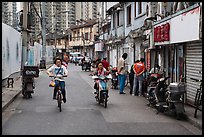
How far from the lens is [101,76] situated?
481 inches

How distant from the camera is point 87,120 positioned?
9.22 m

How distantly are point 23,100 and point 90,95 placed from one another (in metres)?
3.06

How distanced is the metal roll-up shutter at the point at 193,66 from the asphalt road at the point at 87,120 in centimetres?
145

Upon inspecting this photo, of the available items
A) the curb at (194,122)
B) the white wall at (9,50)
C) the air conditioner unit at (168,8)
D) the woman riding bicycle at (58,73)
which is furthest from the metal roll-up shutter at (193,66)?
the white wall at (9,50)

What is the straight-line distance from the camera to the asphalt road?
26.0ft

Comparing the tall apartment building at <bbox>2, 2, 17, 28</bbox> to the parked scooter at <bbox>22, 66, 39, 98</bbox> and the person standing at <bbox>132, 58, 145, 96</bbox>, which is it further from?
the person standing at <bbox>132, 58, 145, 96</bbox>

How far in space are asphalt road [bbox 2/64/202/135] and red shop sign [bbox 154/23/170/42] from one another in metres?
2.51

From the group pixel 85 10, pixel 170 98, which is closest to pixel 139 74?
pixel 170 98

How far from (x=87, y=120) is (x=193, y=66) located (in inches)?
163

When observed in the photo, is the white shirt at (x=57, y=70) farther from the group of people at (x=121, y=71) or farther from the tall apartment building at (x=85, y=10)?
the tall apartment building at (x=85, y=10)

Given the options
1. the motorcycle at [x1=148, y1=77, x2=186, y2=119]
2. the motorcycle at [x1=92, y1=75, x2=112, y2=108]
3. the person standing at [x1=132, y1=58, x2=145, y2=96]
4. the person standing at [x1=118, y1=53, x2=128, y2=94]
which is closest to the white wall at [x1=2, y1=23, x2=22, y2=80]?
the motorcycle at [x1=92, y1=75, x2=112, y2=108]

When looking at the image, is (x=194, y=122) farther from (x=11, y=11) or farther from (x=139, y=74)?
(x=11, y=11)

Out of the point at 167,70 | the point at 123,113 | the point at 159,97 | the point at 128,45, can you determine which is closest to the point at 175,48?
the point at 167,70

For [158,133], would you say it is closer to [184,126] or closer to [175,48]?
[184,126]
